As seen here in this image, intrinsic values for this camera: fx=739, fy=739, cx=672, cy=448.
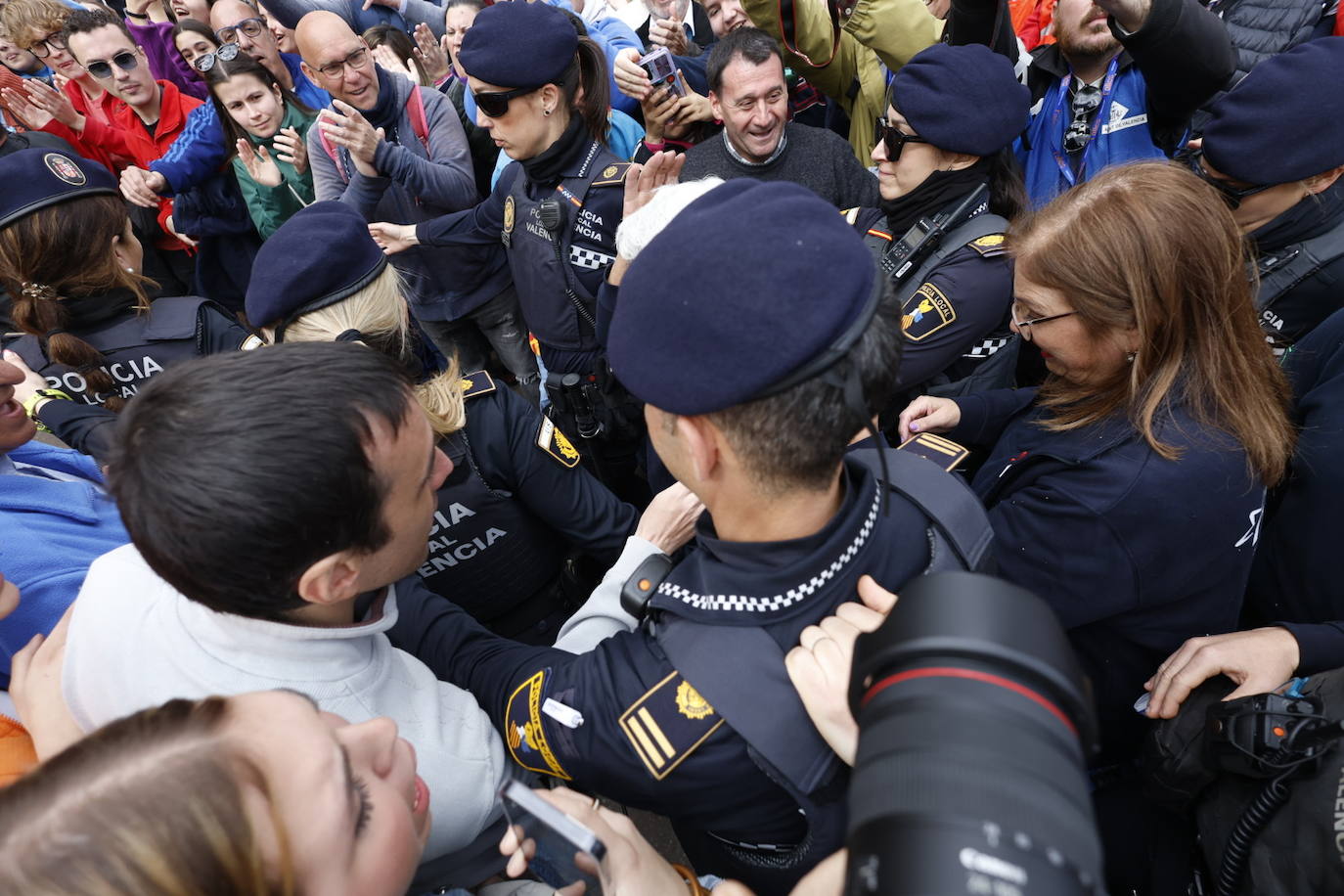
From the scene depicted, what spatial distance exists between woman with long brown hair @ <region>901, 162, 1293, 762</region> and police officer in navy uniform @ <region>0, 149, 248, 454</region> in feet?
9.19

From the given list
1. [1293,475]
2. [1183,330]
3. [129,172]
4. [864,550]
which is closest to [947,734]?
[864,550]

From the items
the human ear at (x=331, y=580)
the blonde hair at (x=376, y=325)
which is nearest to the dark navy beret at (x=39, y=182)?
the blonde hair at (x=376, y=325)

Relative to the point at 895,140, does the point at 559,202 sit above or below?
below

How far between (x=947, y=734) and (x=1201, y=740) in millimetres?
1168

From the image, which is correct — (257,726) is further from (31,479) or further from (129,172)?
(129,172)

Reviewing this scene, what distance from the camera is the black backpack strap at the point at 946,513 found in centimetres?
130

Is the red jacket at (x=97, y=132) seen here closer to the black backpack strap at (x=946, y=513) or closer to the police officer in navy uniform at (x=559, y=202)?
the police officer in navy uniform at (x=559, y=202)

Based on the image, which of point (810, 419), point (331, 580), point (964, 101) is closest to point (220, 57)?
point (964, 101)

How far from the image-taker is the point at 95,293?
2.65m

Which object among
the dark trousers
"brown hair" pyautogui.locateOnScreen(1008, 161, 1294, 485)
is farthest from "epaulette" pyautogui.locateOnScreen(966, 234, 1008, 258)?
the dark trousers

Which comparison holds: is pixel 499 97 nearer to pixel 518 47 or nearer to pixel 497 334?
pixel 518 47

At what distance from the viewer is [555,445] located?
2.05 meters

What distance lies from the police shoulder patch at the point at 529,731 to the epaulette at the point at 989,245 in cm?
200

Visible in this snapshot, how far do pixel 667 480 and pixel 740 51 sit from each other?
200cm
